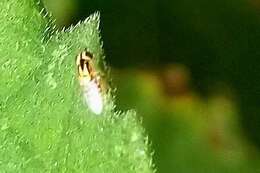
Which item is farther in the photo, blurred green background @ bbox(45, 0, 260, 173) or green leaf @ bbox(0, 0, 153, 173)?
blurred green background @ bbox(45, 0, 260, 173)

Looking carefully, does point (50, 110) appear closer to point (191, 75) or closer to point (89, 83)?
point (89, 83)

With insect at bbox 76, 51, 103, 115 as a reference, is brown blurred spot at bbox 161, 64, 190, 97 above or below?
below

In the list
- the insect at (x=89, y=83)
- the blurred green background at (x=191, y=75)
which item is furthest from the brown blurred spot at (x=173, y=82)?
the insect at (x=89, y=83)

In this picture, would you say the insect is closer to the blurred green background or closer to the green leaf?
the green leaf

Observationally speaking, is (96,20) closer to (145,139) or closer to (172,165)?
(145,139)

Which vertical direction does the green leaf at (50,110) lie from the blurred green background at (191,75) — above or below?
above

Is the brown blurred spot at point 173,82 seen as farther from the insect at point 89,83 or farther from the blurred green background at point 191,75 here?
the insect at point 89,83

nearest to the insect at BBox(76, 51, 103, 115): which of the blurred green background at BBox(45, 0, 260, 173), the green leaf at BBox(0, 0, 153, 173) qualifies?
the green leaf at BBox(0, 0, 153, 173)

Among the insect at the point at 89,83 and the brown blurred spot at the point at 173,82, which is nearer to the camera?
the insect at the point at 89,83
